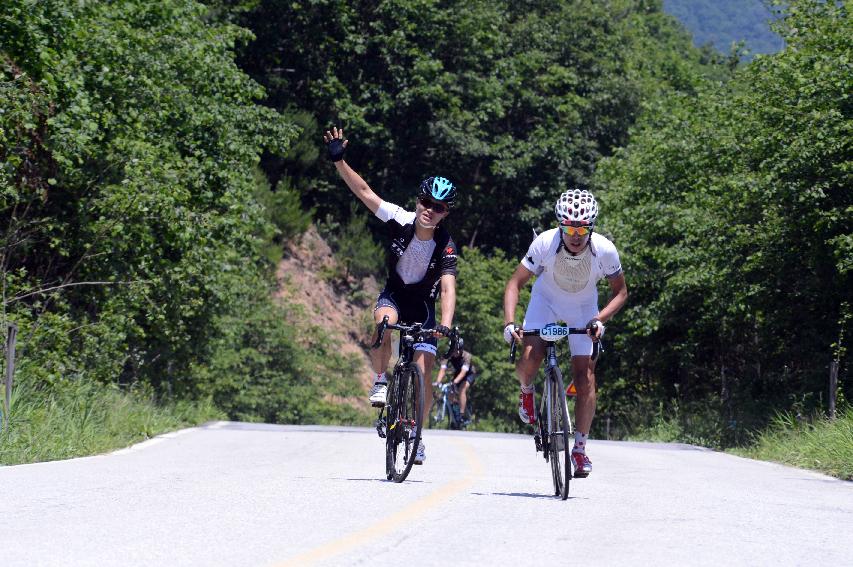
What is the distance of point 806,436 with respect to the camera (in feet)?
56.1

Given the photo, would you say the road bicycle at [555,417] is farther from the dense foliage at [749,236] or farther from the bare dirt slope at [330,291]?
the bare dirt slope at [330,291]

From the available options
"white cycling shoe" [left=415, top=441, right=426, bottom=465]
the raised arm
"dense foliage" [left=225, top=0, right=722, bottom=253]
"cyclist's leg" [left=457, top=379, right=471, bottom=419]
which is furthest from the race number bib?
"dense foliage" [left=225, top=0, right=722, bottom=253]

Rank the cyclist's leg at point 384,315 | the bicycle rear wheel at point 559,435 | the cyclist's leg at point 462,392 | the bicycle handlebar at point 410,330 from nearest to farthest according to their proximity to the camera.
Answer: the bicycle rear wheel at point 559,435 < the bicycle handlebar at point 410,330 < the cyclist's leg at point 384,315 < the cyclist's leg at point 462,392

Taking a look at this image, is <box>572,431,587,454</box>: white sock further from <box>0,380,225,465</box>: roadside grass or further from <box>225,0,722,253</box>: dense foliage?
<box>225,0,722,253</box>: dense foliage

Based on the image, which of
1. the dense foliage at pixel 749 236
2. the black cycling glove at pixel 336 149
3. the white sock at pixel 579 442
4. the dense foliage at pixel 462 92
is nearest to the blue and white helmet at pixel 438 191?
the black cycling glove at pixel 336 149

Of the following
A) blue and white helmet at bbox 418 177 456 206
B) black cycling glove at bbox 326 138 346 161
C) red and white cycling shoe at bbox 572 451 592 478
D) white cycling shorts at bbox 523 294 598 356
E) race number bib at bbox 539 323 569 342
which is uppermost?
black cycling glove at bbox 326 138 346 161

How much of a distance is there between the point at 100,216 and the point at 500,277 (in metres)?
31.5

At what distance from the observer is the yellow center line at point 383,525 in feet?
20.0

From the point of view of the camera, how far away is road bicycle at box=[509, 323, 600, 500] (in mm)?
9320

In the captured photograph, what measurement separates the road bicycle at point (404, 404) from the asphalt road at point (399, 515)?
0.95ft

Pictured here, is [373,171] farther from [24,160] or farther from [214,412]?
[24,160]

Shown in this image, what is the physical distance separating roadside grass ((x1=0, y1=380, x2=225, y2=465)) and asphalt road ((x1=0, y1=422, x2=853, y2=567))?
1.98ft

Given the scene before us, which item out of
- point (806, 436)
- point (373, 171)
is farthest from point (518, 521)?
point (373, 171)

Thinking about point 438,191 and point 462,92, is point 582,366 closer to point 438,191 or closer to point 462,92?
point 438,191
